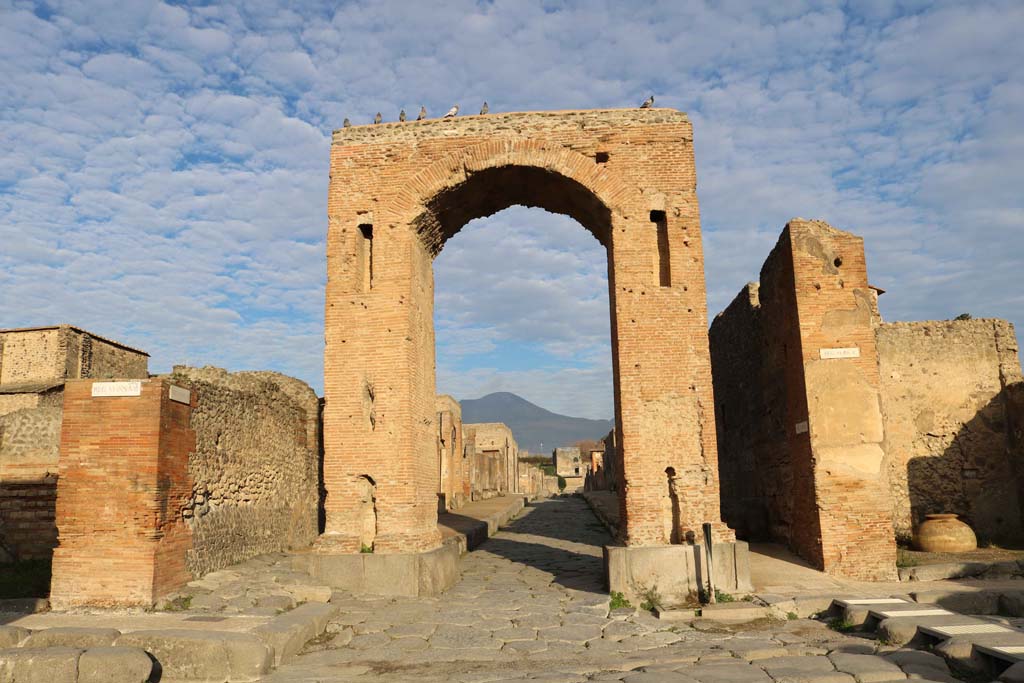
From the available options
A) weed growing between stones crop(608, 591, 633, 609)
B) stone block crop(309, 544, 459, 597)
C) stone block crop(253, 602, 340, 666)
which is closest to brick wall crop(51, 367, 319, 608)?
stone block crop(309, 544, 459, 597)

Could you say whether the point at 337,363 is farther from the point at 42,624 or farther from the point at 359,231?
the point at 42,624

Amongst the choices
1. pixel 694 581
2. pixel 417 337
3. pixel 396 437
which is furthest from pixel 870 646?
pixel 417 337

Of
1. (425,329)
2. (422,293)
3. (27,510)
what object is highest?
(422,293)

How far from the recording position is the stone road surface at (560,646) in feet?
18.5

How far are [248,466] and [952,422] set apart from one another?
11288mm

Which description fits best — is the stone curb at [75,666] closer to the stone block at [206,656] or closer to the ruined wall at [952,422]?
the stone block at [206,656]

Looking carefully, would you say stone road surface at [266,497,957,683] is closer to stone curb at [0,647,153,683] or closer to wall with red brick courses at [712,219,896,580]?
stone curb at [0,647,153,683]

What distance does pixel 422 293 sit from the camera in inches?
444

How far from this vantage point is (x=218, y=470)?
31.2ft

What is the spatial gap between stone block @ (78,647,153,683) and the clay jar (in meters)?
10.3

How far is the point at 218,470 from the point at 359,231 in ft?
12.9

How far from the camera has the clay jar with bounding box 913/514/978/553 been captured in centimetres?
1038

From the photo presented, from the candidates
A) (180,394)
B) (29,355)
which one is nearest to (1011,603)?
(180,394)

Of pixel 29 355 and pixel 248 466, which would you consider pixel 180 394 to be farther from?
pixel 29 355
